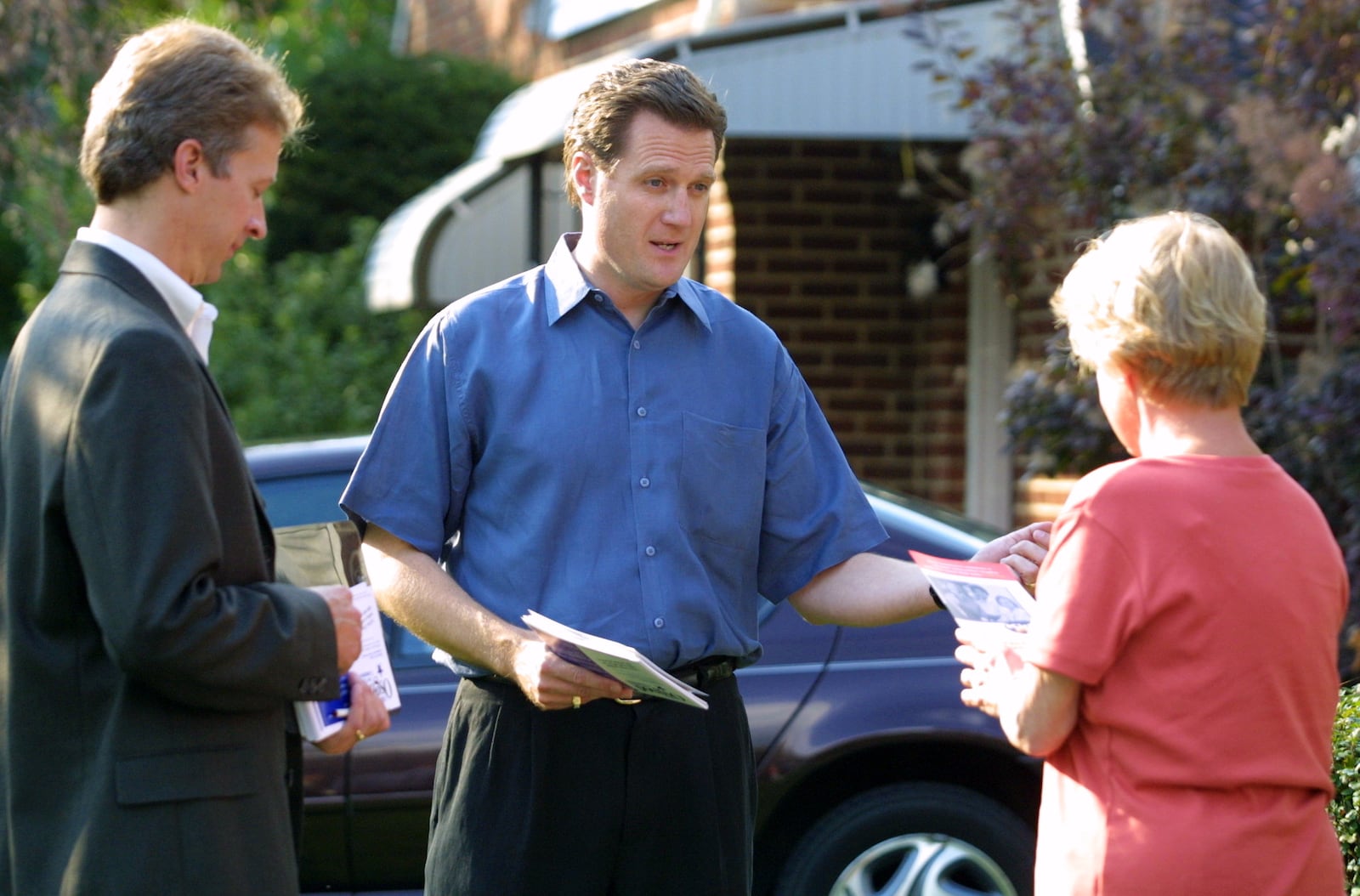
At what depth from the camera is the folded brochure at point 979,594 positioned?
259 cm

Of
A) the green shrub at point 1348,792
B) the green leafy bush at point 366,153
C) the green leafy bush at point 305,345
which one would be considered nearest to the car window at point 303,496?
the green shrub at point 1348,792

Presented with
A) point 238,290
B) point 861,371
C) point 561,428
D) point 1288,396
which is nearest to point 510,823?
point 561,428

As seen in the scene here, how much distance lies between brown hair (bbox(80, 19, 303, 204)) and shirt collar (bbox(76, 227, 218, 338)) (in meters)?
0.06

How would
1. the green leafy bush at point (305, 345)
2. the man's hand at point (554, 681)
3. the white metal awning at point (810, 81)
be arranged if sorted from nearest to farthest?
1. the man's hand at point (554, 681)
2. the white metal awning at point (810, 81)
3. the green leafy bush at point (305, 345)

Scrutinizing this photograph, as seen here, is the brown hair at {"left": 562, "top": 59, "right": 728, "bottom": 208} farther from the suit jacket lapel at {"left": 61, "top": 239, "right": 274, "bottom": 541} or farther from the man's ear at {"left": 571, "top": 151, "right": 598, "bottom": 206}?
the suit jacket lapel at {"left": 61, "top": 239, "right": 274, "bottom": 541}

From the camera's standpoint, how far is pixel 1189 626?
234 cm

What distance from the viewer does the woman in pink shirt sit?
92.2 inches

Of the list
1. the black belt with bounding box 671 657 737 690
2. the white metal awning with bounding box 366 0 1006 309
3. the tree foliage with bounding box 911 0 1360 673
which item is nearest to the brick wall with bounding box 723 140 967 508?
the white metal awning with bounding box 366 0 1006 309

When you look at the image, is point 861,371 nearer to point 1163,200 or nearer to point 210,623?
point 1163,200

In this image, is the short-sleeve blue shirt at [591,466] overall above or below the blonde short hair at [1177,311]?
below

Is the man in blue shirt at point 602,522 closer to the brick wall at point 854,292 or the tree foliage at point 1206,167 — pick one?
the tree foliage at point 1206,167

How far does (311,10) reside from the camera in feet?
64.9

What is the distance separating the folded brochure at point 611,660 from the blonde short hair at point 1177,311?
77 cm

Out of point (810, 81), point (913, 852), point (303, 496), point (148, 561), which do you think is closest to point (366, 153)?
point (810, 81)
